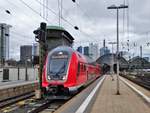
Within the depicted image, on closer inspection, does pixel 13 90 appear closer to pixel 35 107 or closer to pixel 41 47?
pixel 41 47

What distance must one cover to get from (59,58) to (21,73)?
39.0 meters

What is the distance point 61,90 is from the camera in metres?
20.6

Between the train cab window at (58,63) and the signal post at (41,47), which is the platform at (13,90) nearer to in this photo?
the signal post at (41,47)

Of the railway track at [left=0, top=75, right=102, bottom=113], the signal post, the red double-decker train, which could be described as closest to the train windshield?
the red double-decker train

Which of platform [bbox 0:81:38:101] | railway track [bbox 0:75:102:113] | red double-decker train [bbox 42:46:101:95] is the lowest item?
railway track [bbox 0:75:102:113]

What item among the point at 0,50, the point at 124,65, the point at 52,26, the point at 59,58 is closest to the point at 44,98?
the point at 59,58

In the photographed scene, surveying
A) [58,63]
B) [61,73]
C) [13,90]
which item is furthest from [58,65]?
[13,90]

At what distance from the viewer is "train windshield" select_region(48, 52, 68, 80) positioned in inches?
818

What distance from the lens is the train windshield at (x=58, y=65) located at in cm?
2078

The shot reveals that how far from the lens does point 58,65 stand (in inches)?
835

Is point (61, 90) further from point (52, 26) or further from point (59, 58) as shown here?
point (52, 26)

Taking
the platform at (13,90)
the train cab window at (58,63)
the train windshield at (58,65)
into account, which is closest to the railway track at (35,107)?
the train windshield at (58,65)

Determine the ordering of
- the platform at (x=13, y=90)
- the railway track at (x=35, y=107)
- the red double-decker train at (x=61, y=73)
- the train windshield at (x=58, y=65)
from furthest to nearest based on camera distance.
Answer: the platform at (x=13, y=90)
the train windshield at (x=58, y=65)
the red double-decker train at (x=61, y=73)
the railway track at (x=35, y=107)

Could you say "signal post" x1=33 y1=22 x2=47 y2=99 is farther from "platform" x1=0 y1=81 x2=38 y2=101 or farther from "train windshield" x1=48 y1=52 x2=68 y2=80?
"platform" x1=0 y1=81 x2=38 y2=101
